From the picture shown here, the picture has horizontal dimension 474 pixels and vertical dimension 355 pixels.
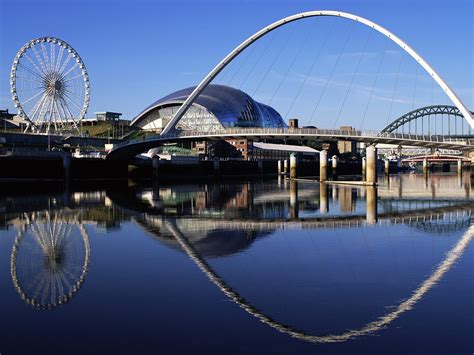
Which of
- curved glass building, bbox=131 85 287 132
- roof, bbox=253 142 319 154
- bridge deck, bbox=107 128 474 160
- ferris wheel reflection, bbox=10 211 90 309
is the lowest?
ferris wheel reflection, bbox=10 211 90 309

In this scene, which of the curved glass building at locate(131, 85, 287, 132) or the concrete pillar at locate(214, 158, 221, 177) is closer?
the concrete pillar at locate(214, 158, 221, 177)

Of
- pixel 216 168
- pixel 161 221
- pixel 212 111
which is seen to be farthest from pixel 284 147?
pixel 161 221

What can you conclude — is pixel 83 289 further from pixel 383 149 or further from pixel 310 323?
pixel 383 149

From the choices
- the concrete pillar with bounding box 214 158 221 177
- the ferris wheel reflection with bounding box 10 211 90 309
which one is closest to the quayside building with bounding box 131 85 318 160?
the concrete pillar with bounding box 214 158 221 177

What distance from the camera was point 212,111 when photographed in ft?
450

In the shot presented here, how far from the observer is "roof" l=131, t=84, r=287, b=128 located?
452 feet

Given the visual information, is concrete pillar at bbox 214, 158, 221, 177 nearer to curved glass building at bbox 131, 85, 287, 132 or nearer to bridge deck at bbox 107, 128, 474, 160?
bridge deck at bbox 107, 128, 474, 160

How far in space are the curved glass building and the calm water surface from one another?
109 m

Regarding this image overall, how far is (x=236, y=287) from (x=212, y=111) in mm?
124091

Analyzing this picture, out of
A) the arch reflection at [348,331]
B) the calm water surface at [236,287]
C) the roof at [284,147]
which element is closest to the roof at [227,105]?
the roof at [284,147]

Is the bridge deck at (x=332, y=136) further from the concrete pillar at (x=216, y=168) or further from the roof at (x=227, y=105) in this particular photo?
the roof at (x=227, y=105)

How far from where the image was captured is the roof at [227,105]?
452 ft

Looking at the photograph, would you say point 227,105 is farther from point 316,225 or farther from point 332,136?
point 316,225

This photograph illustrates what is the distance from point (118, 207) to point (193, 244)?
56.1 ft
